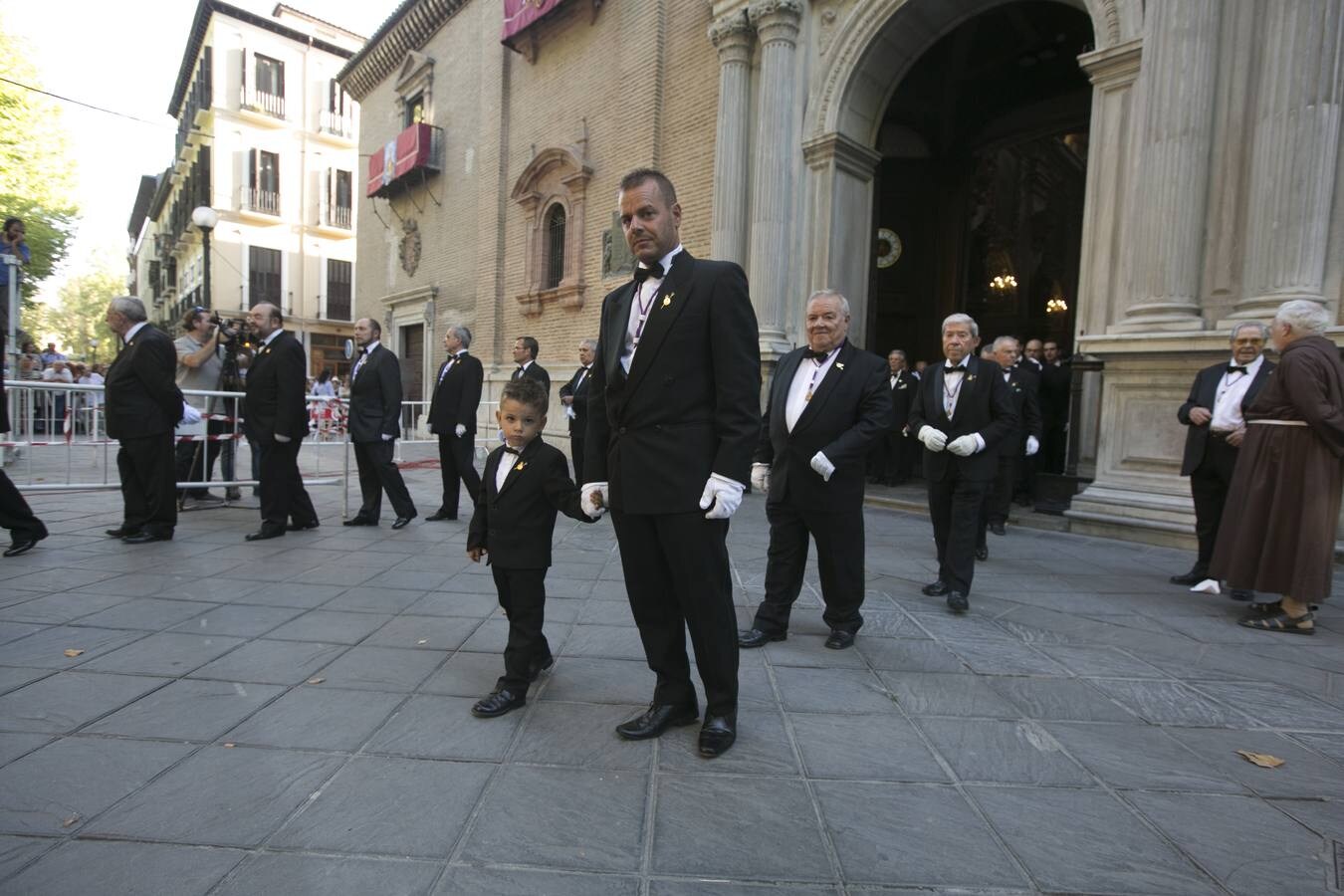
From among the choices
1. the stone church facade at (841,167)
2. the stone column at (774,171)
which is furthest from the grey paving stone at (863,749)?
the stone column at (774,171)

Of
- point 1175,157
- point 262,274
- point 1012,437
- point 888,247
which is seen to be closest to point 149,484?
point 1012,437

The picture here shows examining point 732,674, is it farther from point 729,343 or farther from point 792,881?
point 729,343

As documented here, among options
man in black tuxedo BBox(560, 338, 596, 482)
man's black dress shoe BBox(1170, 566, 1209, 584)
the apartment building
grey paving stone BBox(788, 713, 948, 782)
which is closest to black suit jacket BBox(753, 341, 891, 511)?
grey paving stone BBox(788, 713, 948, 782)

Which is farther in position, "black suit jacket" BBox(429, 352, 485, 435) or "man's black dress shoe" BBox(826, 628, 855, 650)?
"black suit jacket" BBox(429, 352, 485, 435)

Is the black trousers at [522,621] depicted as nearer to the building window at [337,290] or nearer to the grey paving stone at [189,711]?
the grey paving stone at [189,711]

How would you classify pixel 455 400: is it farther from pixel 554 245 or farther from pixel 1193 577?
pixel 554 245

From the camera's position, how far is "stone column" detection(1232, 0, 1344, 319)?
18.9ft

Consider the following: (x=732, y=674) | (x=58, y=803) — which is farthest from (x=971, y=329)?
(x=58, y=803)

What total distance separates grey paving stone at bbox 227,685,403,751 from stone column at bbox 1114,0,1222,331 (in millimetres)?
7054

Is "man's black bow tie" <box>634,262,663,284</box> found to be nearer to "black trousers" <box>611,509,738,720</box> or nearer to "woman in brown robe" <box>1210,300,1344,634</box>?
"black trousers" <box>611,509,738,720</box>

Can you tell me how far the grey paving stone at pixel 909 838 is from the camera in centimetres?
188

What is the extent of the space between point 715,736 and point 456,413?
503 cm

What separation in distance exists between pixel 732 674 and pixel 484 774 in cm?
92

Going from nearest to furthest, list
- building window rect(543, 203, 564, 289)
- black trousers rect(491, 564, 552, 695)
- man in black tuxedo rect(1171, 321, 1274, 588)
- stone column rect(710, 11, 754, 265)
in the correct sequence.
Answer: black trousers rect(491, 564, 552, 695)
man in black tuxedo rect(1171, 321, 1274, 588)
stone column rect(710, 11, 754, 265)
building window rect(543, 203, 564, 289)
